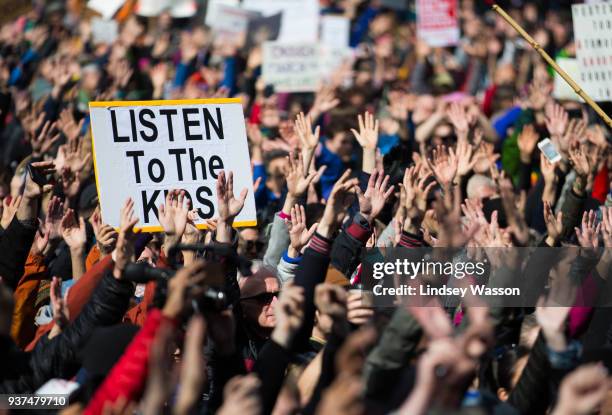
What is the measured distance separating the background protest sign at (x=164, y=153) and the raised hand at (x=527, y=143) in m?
3.38

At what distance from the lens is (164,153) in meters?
6.21

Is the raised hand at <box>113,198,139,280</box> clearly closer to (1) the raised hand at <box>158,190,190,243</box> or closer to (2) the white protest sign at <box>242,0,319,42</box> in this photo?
(1) the raised hand at <box>158,190,190,243</box>

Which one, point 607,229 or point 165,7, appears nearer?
point 607,229

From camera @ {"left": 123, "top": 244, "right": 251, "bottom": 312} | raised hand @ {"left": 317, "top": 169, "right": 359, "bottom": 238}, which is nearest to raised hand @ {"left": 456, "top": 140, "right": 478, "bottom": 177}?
raised hand @ {"left": 317, "top": 169, "right": 359, "bottom": 238}

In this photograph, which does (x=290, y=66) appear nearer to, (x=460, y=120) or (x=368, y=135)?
(x=460, y=120)

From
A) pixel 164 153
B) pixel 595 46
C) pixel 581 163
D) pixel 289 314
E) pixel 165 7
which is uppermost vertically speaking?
pixel 289 314

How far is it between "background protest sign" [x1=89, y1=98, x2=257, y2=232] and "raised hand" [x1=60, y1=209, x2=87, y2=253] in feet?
0.71

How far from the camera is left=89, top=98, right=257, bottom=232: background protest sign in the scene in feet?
19.8

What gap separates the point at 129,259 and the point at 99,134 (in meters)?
1.62

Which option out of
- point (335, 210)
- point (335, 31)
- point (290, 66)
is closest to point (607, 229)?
point (335, 210)

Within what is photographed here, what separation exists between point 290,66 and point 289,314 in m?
9.19

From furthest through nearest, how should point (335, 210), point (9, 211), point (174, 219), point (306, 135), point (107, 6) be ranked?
point (107, 6)
point (306, 135)
point (9, 211)
point (174, 219)
point (335, 210)

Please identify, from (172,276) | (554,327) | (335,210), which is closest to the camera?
(554,327)

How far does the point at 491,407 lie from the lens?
380 cm
